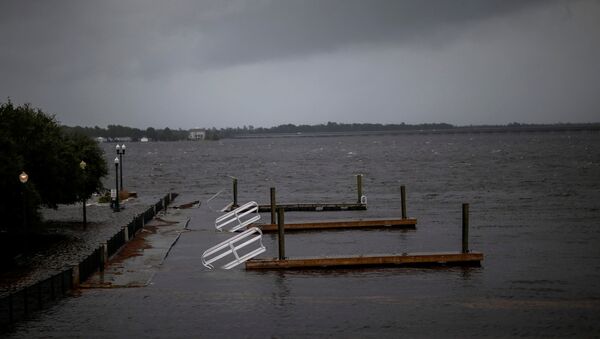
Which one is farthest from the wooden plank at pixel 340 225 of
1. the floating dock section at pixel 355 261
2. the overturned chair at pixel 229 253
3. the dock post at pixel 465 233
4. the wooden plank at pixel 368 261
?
the wooden plank at pixel 368 261

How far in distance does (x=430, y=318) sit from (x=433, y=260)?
725 cm

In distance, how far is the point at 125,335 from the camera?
62.2ft

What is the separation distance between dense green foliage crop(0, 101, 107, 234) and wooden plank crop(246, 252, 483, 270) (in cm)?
1006

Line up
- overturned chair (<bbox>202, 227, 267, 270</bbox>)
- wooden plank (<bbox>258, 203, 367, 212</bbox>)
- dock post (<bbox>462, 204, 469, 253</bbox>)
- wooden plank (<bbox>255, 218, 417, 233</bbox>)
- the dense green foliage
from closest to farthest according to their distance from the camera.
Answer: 1. overturned chair (<bbox>202, 227, 267, 270</bbox>)
2. dock post (<bbox>462, 204, 469, 253</bbox>)
3. the dense green foliage
4. wooden plank (<bbox>255, 218, 417, 233</bbox>)
5. wooden plank (<bbox>258, 203, 367, 212</bbox>)

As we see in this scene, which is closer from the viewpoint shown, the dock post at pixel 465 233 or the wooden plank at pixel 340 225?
the dock post at pixel 465 233

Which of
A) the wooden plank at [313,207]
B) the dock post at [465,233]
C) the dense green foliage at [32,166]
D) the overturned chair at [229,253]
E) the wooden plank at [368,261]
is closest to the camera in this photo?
the wooden plank at [368,261]

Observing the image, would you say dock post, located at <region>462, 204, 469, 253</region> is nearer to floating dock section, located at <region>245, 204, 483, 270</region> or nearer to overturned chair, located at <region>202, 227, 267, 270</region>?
floating dock section, located at <region>245, 204, 483, 270</region>

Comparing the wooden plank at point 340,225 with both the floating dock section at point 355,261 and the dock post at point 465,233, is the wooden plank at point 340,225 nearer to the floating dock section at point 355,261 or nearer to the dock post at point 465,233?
the dock post at point 465,233

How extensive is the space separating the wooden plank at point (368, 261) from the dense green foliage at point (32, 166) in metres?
10.1

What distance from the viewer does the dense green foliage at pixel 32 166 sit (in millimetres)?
30469

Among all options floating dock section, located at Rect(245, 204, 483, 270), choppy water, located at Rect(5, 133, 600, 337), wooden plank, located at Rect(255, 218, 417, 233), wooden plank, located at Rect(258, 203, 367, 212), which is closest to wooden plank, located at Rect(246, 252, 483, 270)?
floating dock section, located at Rect(245, 204, 483, 270)

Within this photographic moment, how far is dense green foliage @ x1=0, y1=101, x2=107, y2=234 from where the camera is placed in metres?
30.5

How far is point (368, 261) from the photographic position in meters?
27.4

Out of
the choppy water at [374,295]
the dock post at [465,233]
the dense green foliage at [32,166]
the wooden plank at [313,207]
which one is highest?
the dense green foliage at [32,166]
